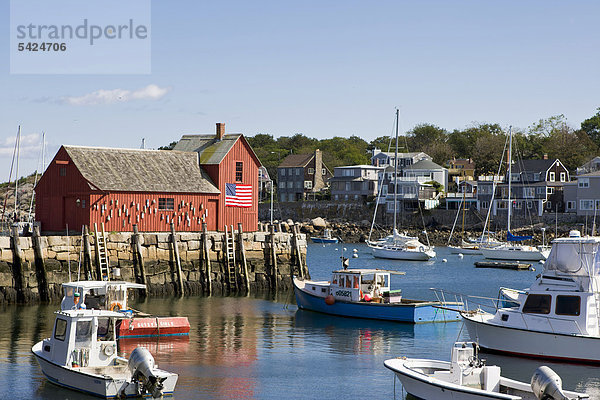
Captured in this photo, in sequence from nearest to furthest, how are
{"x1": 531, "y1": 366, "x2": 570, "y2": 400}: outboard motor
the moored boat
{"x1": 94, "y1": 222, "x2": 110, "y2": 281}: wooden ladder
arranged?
{"x1": 531, "y1": 366, "x2": 570, "y2": 400}: outboard motor, the moored boat, {"x1": 94, "y1": 222, "x2": 110, "y2": 281}: wooden ladder

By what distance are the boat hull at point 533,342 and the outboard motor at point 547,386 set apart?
785 centimetres

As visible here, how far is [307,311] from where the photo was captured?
42.1 metres

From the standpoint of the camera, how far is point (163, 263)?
45688 mm

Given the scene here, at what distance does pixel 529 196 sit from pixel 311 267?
Answer: 49.7 m

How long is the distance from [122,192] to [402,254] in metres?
43.8

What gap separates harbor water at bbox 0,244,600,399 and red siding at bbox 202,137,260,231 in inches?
268

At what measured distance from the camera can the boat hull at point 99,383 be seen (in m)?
22.0

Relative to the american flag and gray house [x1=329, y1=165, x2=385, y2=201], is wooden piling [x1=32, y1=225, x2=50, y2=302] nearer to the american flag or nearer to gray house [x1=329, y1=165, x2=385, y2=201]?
the american flag

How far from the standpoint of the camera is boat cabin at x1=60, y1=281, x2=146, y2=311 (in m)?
29.6

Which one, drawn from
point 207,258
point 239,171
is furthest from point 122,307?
point 239,171

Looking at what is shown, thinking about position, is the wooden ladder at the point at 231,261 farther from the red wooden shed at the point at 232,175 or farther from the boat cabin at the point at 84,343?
the boat cabin at the point at 84,343

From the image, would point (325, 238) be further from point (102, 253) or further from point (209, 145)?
point (102, 253)

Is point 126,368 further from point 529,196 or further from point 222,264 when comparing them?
point 529,196

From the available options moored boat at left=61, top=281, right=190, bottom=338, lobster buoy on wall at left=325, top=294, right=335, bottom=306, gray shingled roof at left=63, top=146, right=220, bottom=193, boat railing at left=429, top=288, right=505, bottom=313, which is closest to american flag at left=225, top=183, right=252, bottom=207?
gray shingled roof at left=63, top=146, right=220, bottom=193
